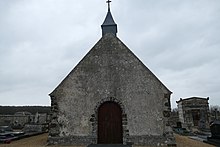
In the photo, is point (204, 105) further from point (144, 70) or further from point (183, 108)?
point (144, 70)

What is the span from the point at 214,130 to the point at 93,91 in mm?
8812

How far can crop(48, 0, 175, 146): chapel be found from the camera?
1127 cm

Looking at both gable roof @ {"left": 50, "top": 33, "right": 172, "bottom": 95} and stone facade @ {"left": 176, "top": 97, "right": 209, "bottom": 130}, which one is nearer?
gable roof @ {"left": 50, "top": 33, "right": 172, "bottom": 95}

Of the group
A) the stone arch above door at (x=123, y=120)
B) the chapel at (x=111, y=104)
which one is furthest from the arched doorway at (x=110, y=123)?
the stone arch above door at (x=123, y=120)

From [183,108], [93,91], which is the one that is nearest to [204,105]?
[183,108]

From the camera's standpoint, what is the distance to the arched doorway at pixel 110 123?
11414 mm

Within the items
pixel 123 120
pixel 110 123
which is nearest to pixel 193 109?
pixel 123 120

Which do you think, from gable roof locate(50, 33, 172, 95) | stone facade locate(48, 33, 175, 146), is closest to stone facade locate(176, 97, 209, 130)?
stone facade locate(48, 33, 175, 146)

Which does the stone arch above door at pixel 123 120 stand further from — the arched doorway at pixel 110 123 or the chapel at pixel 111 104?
the arched doorway at pixel 110 123

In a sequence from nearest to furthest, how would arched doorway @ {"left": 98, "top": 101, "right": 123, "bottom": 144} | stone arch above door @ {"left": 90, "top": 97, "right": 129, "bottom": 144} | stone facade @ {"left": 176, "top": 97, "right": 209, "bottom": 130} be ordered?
1. stone arch above door @ {"left": 90, "top": 97, "right": 129, "bottom": 144}
2. arched doorway @ {"left": 98, "top": 101, "right": 123, "bottom": 144}
3. stone facade @ {"left": 176, "top": 97, "right": 209, "bottom": 130}

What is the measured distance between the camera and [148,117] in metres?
11.4

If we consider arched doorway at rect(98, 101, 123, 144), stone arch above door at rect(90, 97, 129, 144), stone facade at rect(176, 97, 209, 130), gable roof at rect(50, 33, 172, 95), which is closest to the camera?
stone arch above door at rect(90, 97, 129, 144)

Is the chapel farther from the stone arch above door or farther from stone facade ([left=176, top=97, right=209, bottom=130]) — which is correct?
stone facade ([left=176, top=97, right=209, bottom=130])

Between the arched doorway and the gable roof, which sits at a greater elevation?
the gable roof
